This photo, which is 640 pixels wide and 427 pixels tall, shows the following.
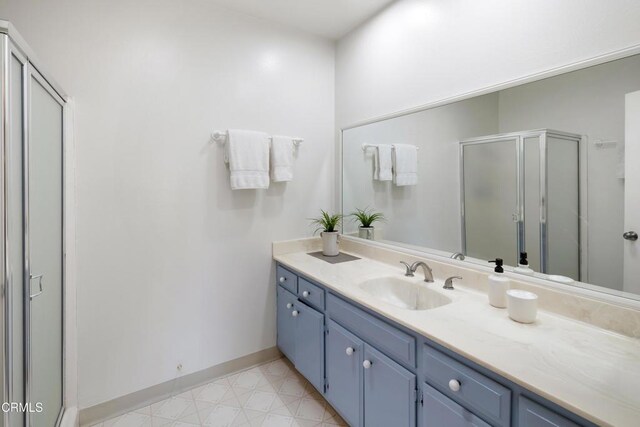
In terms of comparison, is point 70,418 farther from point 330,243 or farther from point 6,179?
point 330,243

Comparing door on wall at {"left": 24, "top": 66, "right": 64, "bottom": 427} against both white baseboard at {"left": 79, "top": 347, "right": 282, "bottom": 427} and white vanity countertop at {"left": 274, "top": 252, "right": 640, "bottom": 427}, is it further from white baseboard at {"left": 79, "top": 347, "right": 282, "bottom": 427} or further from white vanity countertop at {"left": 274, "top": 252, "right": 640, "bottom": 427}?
white vanity countertop at {"left": 274, "top": 252, "right": 640, "bottom": 427}

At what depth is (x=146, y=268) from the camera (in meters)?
1.88

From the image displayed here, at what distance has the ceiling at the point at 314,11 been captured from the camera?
2020mm

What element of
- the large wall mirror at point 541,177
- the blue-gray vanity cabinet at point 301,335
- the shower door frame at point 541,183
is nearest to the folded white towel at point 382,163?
the large wall mirror at point 541,177

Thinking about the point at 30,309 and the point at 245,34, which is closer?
the point at 30,309

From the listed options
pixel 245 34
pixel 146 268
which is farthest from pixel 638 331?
pixel 245 34

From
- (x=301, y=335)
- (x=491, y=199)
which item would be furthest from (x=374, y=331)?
(x=491, y=199)

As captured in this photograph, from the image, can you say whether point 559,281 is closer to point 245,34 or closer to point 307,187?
point 307,187

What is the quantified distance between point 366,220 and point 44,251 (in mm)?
1830

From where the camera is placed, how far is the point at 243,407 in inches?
73.2

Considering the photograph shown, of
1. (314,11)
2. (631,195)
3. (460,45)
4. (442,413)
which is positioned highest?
(314,11)

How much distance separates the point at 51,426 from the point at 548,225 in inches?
94.9

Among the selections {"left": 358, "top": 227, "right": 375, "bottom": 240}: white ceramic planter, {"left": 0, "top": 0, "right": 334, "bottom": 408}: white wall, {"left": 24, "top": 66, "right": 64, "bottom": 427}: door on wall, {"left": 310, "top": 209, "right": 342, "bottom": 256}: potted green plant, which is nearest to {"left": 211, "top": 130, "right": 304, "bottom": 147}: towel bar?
{"left": 0, "top": 0, "right": 334, "bottom": 408}: white wall

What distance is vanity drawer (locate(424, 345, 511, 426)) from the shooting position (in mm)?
897
